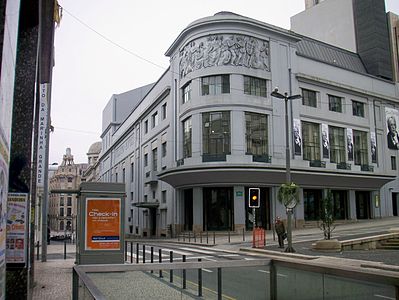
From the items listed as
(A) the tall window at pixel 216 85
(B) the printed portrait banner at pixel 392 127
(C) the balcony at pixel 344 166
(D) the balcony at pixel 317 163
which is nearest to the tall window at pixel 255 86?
(A) the tall window at pixel 216 85

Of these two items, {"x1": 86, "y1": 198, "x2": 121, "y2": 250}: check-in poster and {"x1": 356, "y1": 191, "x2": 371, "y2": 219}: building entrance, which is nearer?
{"x1": 86, "y1": 198, "x2": 121, "y2": 250}: check-in poster

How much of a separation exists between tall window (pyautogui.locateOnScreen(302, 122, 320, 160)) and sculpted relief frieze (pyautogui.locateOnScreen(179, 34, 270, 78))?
7448mm

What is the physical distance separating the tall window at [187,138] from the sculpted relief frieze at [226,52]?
456 cm

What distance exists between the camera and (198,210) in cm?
3872

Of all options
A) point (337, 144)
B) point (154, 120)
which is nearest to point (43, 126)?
point (154, 120)

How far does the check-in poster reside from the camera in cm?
1349

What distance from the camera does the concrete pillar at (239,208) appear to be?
37469 millimetres

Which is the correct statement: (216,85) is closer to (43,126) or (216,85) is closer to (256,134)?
(256,134)

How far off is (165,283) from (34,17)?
4.63m

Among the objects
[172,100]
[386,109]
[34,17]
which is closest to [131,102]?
[172,100]

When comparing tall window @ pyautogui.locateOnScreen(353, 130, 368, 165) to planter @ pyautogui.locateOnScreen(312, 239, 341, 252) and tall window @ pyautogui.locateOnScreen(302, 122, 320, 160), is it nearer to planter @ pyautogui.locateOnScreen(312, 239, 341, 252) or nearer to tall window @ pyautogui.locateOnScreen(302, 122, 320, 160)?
tall window @ pyautogui.locateOnScreen(302, 122, 320, 160)

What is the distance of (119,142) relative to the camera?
249ft

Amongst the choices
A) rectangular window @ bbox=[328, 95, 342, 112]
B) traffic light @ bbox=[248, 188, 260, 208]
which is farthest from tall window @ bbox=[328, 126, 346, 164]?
traffic light @ bbox=[248, 188, 260, 208]

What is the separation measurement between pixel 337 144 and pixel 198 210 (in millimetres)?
17398
